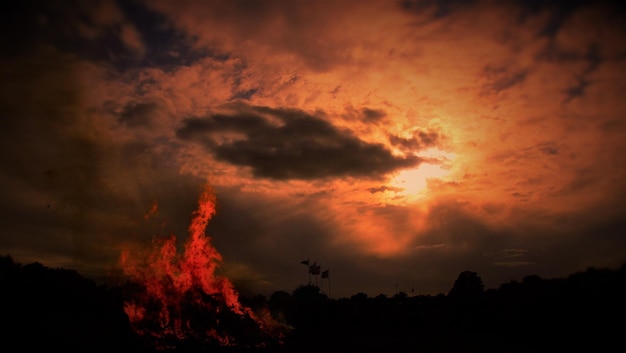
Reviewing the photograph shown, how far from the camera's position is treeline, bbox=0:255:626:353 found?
23594mm

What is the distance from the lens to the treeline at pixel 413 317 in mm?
23594

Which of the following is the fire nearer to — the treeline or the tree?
the treeline

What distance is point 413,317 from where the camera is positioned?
2926 inches

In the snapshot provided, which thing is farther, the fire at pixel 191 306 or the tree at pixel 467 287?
the tree at pixel 467 287

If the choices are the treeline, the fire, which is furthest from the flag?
the fire

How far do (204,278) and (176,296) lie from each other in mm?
2822

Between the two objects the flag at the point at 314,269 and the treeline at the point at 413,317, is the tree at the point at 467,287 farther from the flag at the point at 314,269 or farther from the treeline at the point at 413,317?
the flag at the point at 314,269

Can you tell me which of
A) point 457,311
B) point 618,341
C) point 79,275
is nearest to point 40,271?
point 79,275

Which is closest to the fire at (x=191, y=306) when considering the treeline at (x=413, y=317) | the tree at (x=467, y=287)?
the treeline at (x=413, y=317)

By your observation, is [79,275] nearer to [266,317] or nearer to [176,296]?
[176,296]

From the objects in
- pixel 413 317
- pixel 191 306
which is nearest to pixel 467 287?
pixel 413 317

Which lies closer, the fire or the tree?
the fire

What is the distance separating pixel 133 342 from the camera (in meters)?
28.6

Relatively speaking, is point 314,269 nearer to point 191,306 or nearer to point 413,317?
point 413,317
